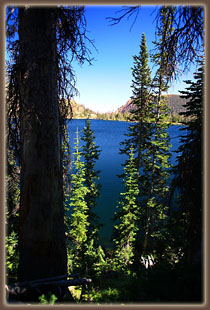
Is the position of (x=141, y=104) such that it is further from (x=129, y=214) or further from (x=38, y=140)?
(x=38, y=140)

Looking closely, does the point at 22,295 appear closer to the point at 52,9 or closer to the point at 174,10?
the point at 52,9

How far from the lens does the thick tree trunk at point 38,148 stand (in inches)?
107

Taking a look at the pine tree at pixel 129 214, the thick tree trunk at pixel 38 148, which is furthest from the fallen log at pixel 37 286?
the pine tree at pixel 129 214

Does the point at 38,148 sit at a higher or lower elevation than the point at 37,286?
higher

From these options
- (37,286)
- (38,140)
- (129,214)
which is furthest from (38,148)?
(129,214)

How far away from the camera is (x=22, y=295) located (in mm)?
2713

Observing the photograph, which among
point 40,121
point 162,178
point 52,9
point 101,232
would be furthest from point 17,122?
point 101,232

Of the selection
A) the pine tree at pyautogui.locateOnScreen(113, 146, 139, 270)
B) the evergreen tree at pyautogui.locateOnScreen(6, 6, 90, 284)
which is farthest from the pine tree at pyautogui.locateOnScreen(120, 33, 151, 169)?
the evergreen tree at pyautogui.locateOnScreen(6, 6, 90, 284)

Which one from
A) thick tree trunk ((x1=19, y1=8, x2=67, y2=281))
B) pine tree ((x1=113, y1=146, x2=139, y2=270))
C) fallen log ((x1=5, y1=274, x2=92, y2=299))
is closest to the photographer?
fallen log ((x1=5, y1=274, x2=92, y2=299))

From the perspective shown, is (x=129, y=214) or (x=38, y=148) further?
(x=129, y=214)

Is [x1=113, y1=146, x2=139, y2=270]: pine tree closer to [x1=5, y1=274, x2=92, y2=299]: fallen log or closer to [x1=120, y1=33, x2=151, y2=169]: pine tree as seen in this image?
[x1=120, y1=33, x2=151, y2=169]: pine tree

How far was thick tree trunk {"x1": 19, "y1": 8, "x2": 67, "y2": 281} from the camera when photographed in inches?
107

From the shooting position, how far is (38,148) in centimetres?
280

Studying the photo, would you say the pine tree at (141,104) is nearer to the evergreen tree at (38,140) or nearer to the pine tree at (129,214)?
the pine tree at (129,214)
